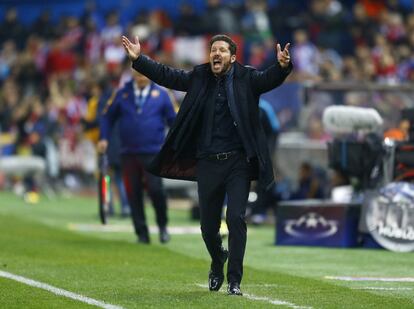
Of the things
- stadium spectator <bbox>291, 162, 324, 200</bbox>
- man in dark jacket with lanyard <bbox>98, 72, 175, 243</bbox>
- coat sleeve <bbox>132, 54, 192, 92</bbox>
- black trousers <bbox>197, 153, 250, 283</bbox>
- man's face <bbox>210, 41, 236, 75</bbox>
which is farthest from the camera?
stadium spectator <bbox>291, 162, 324, 200</bbox>

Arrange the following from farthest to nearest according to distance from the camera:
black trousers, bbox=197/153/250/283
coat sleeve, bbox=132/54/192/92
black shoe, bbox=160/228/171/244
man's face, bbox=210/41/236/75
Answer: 1. black shoe, bbox=160/228/171/244
2. coat sleeve, bbox=132/54/192/92
3. man's face, bbox=210/41/236/75
4. black trousers, bbox=197/153/250/283

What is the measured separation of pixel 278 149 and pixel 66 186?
8794 millimetres

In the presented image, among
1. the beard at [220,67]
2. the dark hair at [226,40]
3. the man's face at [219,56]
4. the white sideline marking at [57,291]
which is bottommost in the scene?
the white sideline marking at [57,291]

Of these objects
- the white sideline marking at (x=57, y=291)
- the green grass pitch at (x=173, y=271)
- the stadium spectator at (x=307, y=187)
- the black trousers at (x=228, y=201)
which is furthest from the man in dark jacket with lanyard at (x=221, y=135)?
the stadium spectator at (x=307, y=187)

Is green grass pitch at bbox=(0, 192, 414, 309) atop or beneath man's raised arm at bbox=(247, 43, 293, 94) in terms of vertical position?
beneath

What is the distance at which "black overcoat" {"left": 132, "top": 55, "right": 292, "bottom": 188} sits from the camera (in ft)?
34.9

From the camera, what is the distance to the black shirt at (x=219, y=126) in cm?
1077

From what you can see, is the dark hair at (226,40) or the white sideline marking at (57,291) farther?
the dark hair at (226,40)

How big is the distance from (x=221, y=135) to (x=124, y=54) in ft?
65.8

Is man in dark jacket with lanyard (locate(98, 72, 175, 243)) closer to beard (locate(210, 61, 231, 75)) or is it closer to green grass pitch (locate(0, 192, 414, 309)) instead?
green grass pitch (locate(0, 192, 414, 309))

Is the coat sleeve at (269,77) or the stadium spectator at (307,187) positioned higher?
the coat sleeve at (269,77)

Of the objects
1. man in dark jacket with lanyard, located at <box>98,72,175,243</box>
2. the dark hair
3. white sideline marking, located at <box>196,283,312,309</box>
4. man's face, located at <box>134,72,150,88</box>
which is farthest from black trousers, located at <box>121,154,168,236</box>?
white sideline marking, located at <box>196,283,312,309</box>

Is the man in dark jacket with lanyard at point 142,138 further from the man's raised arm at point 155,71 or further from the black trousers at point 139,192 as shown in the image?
the man's raised arm at point 155,71

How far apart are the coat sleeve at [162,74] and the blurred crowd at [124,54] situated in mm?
9336
